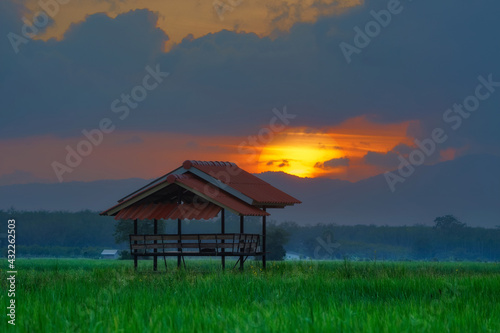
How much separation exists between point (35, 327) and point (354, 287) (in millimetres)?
10075

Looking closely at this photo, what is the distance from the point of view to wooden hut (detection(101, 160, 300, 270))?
28.6 metres

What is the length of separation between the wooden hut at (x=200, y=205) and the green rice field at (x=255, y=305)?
484cm

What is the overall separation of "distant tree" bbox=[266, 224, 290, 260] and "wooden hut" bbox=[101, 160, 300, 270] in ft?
117

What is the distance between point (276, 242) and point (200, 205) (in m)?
41.3

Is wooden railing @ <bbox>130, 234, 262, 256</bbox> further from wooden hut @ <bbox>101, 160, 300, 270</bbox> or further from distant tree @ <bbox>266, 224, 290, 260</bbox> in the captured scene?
distant tree @ <bbox>266, 224, 290, 260</bbox>

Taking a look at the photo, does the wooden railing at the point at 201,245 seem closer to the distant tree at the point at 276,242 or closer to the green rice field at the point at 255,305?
the green rice field at the point at 255,305

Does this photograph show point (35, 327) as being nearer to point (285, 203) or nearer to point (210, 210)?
point (210, 210)

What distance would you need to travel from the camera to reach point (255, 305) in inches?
559

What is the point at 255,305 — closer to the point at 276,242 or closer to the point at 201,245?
the point at 201,245

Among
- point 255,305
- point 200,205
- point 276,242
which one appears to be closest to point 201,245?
point 200,205

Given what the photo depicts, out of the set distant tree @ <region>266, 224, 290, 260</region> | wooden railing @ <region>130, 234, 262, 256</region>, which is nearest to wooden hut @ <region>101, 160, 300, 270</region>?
wooden railing @ <region>130, 234, 262, 256</region>

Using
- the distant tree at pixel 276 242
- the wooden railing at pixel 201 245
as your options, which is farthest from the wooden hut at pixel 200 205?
the distant tree at pixel 276 242

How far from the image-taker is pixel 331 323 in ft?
36.8

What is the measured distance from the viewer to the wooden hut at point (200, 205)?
93.8 feet
